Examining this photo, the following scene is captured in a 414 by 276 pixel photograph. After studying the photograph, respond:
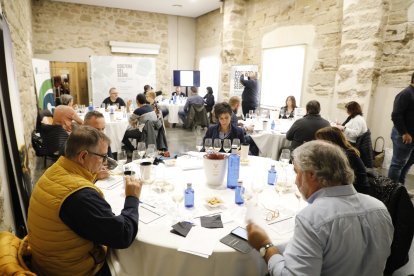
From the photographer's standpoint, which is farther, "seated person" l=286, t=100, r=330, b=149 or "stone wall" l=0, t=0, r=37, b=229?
"seated person" l=286, t=100, r=330, b=149

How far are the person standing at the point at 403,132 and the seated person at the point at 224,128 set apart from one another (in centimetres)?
207

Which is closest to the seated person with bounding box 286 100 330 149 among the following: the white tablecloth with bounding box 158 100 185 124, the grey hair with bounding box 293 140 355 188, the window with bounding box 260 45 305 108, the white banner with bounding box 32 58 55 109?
the grey hair with bounding box 293 140 355 188

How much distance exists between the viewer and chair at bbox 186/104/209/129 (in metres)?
7.32

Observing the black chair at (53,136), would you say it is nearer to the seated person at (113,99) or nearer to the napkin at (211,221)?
the seated person at (113,99)

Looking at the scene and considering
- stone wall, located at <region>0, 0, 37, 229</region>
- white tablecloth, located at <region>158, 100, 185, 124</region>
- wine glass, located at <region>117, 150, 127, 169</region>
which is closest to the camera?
wine glass, located at <region>117, 150, 127, 169</region>

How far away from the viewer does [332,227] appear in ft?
3.39

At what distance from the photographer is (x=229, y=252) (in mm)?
1289

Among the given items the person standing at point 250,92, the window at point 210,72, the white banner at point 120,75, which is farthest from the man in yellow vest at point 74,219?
the window at point 210,72

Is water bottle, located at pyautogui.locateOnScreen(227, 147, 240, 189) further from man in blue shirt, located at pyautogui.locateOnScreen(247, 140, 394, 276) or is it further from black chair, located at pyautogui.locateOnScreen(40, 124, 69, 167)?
black chair, located at pyautogui.locateOnScreen(40, 124, 69, 167)

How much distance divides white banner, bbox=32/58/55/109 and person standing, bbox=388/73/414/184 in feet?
20.7

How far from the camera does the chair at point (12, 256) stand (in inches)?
41.8

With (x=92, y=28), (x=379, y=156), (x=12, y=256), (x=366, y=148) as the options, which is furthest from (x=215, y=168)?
(x=92, y=28)

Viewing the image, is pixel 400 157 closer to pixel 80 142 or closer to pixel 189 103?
pixel 80 142

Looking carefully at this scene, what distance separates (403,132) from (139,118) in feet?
12.4
